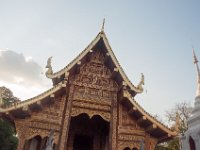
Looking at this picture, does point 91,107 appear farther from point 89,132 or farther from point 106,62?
point 89,132

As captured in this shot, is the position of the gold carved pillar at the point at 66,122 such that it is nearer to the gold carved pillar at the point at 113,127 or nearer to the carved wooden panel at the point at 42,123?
the carved wooden panel at the point at 42,123

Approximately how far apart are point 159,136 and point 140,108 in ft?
5.37

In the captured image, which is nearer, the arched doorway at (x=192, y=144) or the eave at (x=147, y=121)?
the eave at (x=147, y=121)

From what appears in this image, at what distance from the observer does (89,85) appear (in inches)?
390

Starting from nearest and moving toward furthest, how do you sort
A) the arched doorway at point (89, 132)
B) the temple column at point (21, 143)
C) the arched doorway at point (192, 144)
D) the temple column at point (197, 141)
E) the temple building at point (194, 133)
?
the temple column at point (21, 143)
the temple column at point (197, 141)
the temple building at point (194, 133)
the arched doorway at point (192, 144)
the arched doorway at point (89, 132)

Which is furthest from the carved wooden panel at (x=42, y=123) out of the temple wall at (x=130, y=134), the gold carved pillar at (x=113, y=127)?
the temple wall at (x=130, y=134)

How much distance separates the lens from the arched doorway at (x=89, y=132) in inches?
442

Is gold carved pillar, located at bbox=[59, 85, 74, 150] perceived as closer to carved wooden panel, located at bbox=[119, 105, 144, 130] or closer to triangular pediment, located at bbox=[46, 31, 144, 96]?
triangular pediment, located at bbox=[46, 31, 144, 96]

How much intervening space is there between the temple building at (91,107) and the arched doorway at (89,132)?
0.88ft

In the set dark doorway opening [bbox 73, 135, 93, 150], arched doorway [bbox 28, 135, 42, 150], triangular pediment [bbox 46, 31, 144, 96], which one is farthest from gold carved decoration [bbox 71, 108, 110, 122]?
dark doorway opening [bbox 73, 135, 93, 150]

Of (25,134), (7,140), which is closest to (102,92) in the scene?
(25,134)

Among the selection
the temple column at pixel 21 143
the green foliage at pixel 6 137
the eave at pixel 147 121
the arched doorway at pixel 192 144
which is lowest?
the temple column at pixel 21 143

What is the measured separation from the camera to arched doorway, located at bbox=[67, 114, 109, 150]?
11233 millimetres

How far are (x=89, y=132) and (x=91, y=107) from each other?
2.72 meters
